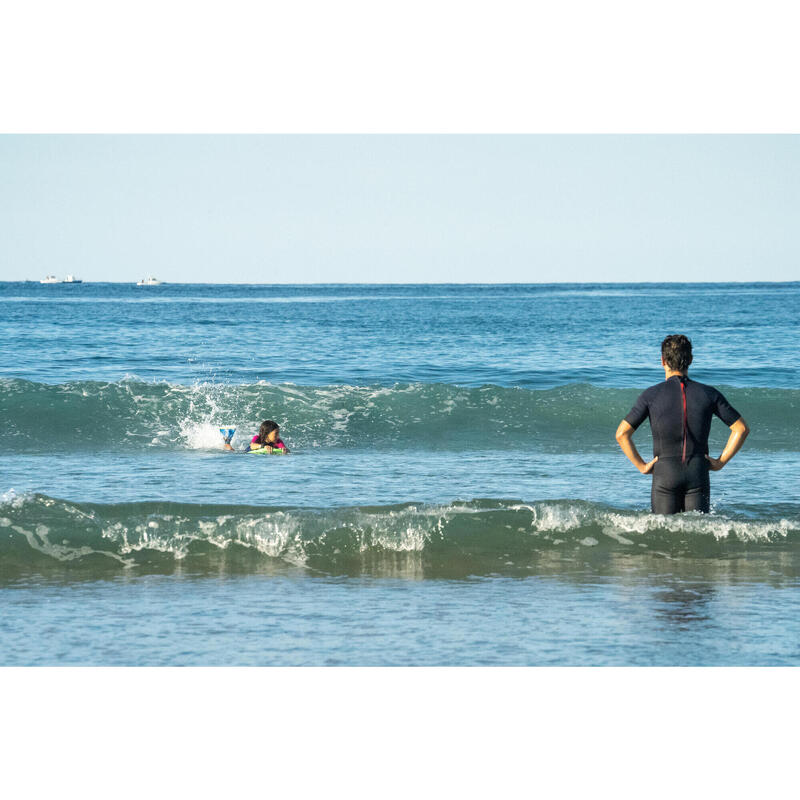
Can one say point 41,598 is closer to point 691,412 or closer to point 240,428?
point 691,412

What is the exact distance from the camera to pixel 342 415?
17.4 metres

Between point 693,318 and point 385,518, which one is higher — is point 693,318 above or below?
above

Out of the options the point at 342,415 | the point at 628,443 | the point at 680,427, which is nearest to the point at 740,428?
the point at 680,427

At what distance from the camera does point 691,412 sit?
21.8ft

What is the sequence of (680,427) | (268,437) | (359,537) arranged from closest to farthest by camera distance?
(680,427) → (359,537) → (268,437)

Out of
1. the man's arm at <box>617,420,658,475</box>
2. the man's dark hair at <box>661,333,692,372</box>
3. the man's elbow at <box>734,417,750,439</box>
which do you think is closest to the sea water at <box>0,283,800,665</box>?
the man's arm at <box>617,420,658,475</box>

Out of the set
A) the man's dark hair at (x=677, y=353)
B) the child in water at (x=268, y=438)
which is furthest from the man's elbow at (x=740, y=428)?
the child in water at (x=268, y=438)

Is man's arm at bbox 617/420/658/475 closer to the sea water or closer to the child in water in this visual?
the sea water

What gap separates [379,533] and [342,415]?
9498 millimetres

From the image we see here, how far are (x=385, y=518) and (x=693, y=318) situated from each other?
50.9 meters

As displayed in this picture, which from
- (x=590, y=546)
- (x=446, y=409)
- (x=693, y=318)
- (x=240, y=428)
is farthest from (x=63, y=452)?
(x=693, y=318)

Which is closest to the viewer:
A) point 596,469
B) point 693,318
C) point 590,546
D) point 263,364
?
point 590,546

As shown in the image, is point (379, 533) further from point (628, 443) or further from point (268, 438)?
point (268, 438)

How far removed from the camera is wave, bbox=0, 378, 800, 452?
50.4 ft
